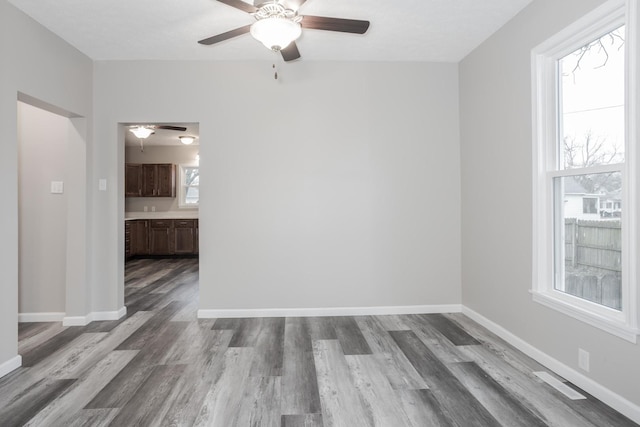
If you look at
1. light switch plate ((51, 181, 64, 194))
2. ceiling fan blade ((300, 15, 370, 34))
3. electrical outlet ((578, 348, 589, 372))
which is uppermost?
ceiling fan blade ((300, 15, 370, 34))

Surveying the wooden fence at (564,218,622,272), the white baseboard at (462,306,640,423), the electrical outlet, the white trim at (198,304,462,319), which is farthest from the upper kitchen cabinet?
the electrical outlet

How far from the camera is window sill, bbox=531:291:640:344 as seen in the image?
6.24ft

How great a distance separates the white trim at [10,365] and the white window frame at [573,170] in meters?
3.78

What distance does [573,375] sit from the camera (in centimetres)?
229

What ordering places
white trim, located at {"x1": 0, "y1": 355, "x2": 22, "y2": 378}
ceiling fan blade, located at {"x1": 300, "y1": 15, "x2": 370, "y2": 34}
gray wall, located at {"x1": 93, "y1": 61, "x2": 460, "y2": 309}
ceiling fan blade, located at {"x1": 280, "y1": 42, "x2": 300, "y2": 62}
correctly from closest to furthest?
ceiling fan blade, located at {"x1": 300, "y1": 15, "x2": 370, "y2": 34}
white trim, located at {"x1": 0, "y1": 355, "x2": 22, "y2": 378}
ceiling fan blade, located at {"x1": 280, "y1": 42, "x2": 300, "y2": 62}
gray wall, located at {"x1": 93, "y1": 61, "x2": 460, "y2": 309}

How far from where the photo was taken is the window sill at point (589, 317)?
1.90 m

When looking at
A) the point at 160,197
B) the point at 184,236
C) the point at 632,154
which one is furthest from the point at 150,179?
the point at 632,154

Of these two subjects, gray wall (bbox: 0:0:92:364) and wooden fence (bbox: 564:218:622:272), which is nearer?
wooden fence (bbox: 564:218:622:272)

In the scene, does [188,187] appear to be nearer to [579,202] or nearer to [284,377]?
[284,377]

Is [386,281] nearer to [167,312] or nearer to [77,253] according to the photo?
[167,312]

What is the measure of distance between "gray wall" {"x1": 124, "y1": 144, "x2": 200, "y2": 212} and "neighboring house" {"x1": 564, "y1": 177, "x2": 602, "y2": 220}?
7494mm

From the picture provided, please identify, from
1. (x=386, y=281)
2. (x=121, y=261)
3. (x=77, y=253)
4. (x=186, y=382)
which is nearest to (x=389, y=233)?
(x=386, y=281)

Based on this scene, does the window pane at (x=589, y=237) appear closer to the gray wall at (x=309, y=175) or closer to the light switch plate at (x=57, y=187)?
the gray wall at (x=309, y=175)

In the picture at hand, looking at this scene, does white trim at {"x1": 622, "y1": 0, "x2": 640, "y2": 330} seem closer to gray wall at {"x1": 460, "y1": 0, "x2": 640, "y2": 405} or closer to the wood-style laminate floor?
gray wall at {"x1": 460, "y1": 0, "x2": 640, "y2": 405}
